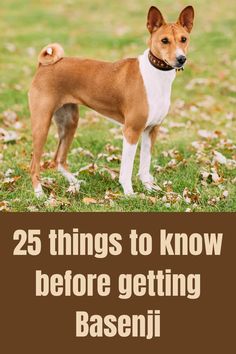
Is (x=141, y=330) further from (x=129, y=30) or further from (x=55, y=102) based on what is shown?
(x=129, y=30)

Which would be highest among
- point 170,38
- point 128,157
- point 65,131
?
point 170,38

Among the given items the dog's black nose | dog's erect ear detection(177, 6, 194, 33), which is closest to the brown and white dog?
dog's erect ear detection(177, 6, 194, 33)

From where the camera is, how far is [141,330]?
13.6 feet

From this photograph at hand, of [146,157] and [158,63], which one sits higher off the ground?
[158,63]

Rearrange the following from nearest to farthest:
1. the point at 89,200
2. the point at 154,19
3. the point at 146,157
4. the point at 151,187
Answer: the point at 154,19 → the point at 89,200 → the point at 151,187 → the point at 146,157

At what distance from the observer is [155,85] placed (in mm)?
5629

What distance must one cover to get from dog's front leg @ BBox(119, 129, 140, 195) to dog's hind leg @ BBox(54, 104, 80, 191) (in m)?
0.45

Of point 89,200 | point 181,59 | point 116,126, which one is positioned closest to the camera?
point 181,59

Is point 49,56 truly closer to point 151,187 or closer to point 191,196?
point 151,187

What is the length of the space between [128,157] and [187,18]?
1280 mm

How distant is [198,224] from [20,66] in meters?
7.04

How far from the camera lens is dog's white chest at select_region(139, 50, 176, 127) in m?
5.62

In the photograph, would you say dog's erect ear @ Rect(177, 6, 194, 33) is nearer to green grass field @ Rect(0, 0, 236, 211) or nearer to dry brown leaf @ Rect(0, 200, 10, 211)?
green grass field @ Rect(0, 0, 236, 211)

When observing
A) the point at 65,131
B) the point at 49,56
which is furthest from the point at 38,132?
the point at 49,56
